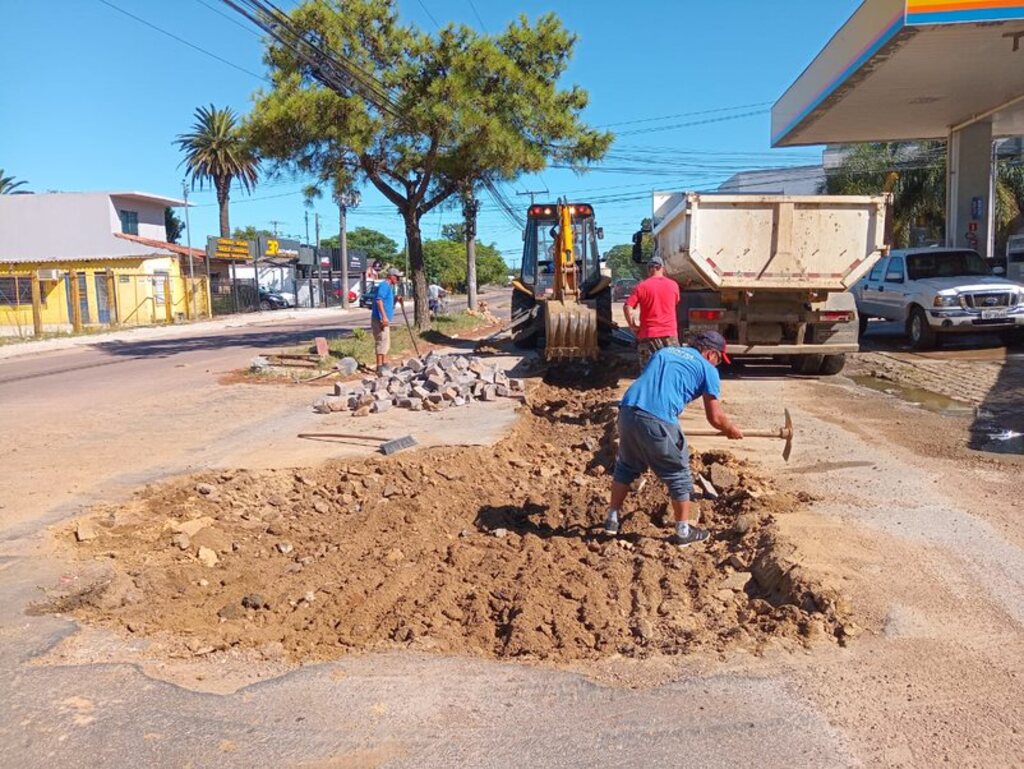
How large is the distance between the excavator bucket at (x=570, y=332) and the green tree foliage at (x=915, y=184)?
71.3 feet

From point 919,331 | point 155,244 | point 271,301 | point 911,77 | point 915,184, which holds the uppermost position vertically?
point 911,77

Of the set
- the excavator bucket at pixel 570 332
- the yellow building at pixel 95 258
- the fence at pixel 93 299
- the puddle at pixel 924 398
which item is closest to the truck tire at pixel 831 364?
the puddle at pixel 924 398

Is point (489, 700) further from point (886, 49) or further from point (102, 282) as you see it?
point (102, 282)

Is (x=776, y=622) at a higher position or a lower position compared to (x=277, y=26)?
lower

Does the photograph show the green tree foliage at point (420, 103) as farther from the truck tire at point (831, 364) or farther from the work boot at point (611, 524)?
the work boot at point (611, 524)

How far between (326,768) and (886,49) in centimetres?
1505

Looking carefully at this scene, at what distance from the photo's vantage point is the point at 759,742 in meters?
3.29

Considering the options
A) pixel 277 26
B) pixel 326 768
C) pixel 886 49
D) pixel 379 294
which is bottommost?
pixel 326 768

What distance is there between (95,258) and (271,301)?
15585 mm

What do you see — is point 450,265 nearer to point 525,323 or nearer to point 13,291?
point 13,291

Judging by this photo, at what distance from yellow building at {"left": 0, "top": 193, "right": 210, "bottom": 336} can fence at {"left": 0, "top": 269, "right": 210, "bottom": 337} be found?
4cm

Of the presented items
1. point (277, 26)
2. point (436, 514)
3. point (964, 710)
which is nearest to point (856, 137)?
point (277, 26)

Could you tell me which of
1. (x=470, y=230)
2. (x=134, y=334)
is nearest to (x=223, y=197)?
(x=134, y=334)

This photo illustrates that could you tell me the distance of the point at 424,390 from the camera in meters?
11.5
